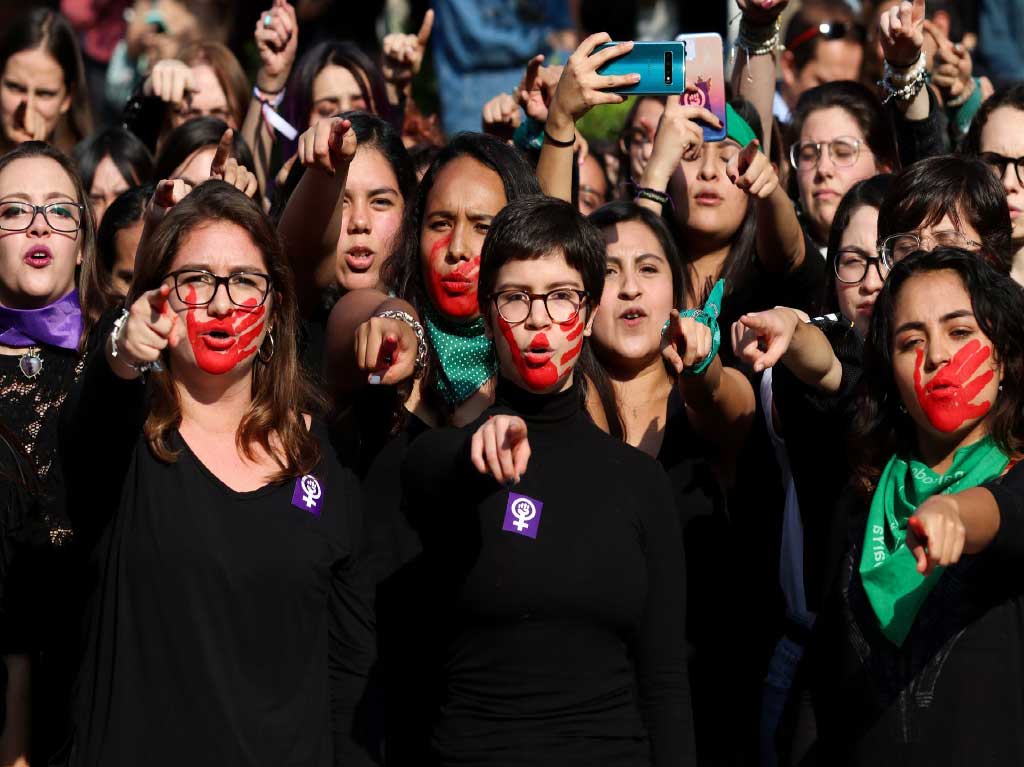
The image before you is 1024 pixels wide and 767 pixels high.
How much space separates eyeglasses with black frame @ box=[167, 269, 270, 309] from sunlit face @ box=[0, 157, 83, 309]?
86 centimetres

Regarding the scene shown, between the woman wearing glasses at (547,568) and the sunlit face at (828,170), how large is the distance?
6.06 ft

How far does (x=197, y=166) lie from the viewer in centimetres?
540

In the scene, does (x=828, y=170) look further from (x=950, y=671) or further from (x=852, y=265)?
(x=950, y=671)

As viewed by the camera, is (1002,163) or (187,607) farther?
(1002,163)

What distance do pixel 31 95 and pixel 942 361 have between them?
4.12 m

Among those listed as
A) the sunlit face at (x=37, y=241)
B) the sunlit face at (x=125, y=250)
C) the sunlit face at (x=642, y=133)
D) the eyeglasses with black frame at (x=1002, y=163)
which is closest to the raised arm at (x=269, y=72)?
the sunlit face at (x=125, y=250)

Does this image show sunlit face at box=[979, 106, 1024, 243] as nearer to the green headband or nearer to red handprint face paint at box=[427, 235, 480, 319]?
the green headband

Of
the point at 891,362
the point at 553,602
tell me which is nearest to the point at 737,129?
the point at 891,362

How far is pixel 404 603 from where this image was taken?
12.4 feet

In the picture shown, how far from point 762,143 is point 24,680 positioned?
2.98 metres

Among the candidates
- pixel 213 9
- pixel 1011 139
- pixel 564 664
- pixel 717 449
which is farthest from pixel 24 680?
pixel 213 9

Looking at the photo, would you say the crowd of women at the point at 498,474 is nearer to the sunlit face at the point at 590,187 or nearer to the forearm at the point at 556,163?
the forearm at the point at 556,163

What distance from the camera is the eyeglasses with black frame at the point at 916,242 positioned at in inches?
162

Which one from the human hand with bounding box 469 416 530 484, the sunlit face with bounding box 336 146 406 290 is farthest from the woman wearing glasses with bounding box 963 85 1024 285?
the human hand with bounding box 469 416 530 484
